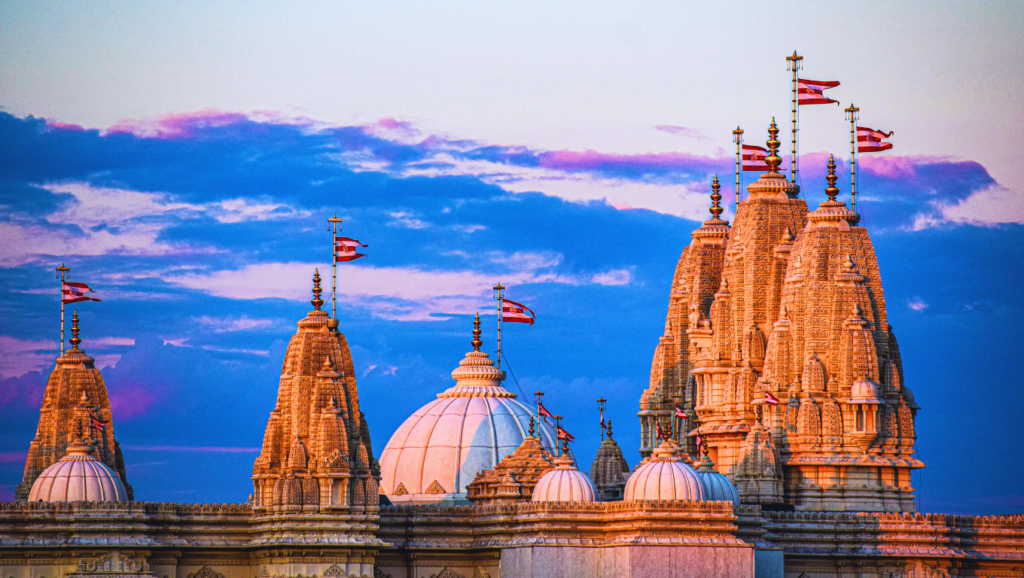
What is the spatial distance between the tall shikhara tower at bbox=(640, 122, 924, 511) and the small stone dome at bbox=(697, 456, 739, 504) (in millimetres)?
6152

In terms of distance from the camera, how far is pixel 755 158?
114938 mm

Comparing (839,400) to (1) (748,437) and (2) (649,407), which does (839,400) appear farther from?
(2) (649,407)

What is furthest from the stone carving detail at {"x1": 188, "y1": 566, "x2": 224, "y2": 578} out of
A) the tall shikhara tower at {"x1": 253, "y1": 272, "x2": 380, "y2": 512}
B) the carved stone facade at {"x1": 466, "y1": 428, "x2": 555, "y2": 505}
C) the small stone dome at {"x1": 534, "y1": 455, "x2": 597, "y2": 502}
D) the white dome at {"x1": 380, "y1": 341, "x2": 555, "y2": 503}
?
the small stone dome at {"x1": 534, "y1": 455, "x2": 597, "y2": 502}

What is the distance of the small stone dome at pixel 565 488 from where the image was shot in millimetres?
96875

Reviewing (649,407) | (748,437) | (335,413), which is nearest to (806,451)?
(748,437)

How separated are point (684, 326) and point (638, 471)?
71.8 feet

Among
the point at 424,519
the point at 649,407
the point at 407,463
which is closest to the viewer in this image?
the point at 424,519

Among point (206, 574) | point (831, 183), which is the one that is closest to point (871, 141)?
point (831, 183)

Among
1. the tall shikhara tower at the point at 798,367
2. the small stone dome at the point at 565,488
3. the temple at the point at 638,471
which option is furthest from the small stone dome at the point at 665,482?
the tall shikhara tower at the point at 798,367

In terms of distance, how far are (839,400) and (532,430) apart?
13229mm

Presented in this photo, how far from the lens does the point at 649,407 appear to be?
11438 cm

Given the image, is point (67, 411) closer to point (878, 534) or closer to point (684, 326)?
point (684, 326)

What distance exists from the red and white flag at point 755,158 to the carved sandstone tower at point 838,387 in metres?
6.38

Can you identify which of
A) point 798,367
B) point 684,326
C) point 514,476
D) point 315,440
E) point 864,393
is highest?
point 684,326
